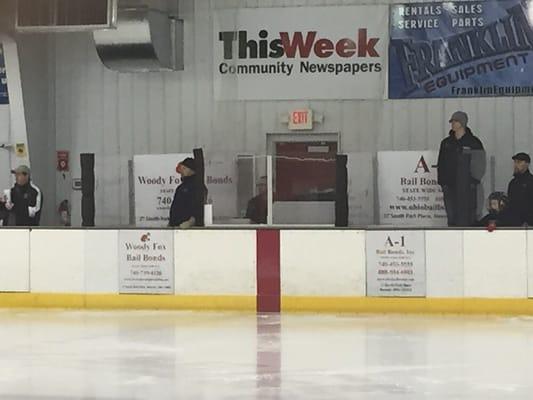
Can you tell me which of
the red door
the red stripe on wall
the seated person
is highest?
the red door

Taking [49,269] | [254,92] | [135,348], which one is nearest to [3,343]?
[135,348]

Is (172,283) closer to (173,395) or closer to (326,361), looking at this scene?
(326,361)

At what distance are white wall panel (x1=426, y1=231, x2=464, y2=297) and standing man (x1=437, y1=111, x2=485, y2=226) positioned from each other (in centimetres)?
28

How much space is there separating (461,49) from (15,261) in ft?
20.6

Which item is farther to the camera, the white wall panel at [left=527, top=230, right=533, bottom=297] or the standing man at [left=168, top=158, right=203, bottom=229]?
the standing man at [left=168, top=158, right=203, bottom=229]

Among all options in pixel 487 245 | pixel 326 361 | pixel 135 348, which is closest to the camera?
pixel 326 361

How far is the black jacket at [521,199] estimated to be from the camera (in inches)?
437

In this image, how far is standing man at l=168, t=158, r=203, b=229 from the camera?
11656 mm

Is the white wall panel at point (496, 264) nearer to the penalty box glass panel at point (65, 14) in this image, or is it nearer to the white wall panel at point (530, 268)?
the white wall panel at point (530, 268)

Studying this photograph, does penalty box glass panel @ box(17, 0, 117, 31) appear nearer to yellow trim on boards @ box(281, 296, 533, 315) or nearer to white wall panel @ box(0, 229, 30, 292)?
white wall panel @ box(0, 229, 30, 292)

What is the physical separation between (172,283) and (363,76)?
449 centimetres

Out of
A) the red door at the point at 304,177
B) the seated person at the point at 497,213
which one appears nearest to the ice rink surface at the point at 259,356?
the seated person at the point at 497,213

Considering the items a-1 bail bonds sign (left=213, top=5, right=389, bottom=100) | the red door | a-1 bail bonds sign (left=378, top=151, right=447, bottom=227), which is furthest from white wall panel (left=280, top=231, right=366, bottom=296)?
a-1 bail bonds sign (left=213, top=5, right=389, bottom=100)

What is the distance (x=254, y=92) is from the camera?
48.2 ft
